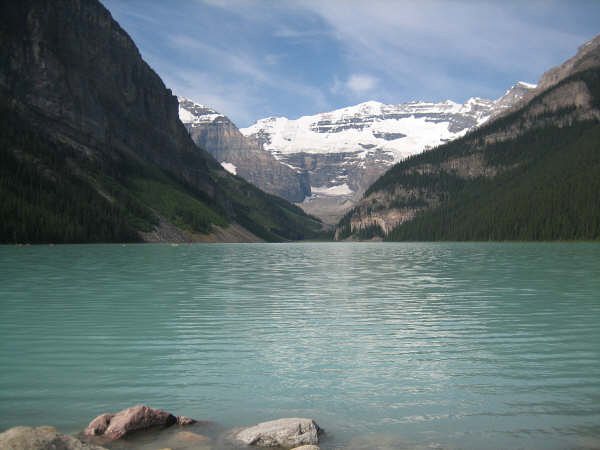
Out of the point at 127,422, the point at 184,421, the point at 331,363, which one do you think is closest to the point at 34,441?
the point at 127,422

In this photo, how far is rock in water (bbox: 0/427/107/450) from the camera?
430 inches

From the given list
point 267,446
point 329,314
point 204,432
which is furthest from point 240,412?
point 329,314

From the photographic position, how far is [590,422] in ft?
52.8

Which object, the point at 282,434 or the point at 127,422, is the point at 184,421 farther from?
the point at 282,434

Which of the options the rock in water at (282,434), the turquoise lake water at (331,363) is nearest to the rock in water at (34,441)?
the rock in water at (282,434)

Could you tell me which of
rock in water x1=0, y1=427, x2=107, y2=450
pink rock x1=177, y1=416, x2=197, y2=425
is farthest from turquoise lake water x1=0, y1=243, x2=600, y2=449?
rock in water x1=0, y1=427, x2=107, y2=450

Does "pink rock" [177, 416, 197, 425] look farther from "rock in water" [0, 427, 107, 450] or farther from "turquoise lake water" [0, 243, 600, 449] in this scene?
"rock in water" [0, 427, 107, 450]

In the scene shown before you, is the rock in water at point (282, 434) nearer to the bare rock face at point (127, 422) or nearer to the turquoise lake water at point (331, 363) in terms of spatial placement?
the turquoise lake water at point (331, 363)

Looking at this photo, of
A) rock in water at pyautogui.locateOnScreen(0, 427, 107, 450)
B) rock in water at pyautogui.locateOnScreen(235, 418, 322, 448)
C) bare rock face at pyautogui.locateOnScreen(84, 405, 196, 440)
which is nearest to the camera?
rock in water at pyautogui.locateOnScreen(0, 427, 107, 450)

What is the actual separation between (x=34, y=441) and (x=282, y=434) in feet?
19.5

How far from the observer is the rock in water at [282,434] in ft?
47.5

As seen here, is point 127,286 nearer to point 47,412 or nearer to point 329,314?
point 329,314

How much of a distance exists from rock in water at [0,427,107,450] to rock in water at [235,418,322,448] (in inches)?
176

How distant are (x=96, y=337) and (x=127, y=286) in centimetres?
2648
